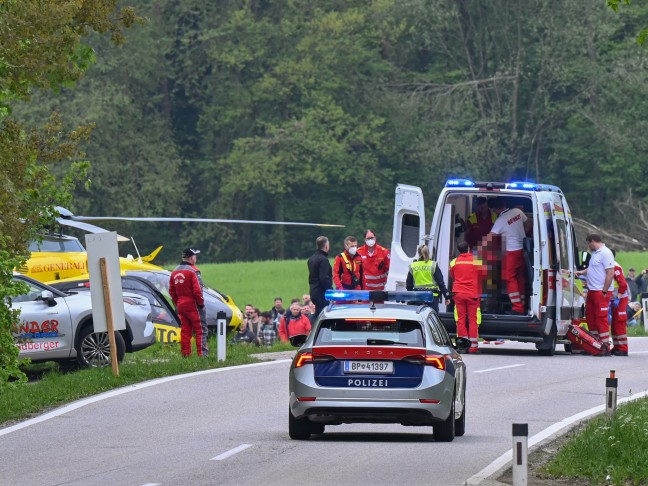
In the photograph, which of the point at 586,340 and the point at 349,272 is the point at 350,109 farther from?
the point at 586,340

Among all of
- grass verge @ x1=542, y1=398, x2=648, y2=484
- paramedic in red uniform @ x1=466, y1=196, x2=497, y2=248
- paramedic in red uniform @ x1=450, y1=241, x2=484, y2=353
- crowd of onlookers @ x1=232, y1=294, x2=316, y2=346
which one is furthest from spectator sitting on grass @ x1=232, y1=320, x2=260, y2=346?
grass verge @ x1=542, y1=398, x2=648, y2=484

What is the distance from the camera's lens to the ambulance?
2366 cm

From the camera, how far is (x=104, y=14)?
62.2ft

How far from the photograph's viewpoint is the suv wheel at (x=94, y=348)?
22.8 m

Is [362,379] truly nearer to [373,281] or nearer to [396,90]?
[373,281]

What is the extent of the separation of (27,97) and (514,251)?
28.5 ft

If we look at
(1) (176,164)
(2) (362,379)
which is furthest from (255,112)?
(2) (362,379)

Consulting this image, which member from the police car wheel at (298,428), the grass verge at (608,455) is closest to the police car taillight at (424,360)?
the police car wheel at (298,428)

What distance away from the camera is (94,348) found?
23.0 metres

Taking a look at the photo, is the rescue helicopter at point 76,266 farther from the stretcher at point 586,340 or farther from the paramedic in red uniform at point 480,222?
the stretcher at point 586,340

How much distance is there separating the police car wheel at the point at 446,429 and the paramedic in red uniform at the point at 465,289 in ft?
28.7

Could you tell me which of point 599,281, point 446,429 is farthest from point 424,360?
point 599,281

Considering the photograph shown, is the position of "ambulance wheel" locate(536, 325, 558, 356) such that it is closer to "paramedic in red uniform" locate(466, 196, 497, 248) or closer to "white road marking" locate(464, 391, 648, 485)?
"paramedic in red uniform" locate(466, 196, 497, 248)

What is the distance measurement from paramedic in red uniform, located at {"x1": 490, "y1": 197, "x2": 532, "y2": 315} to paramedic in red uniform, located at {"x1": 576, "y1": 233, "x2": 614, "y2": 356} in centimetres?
123
